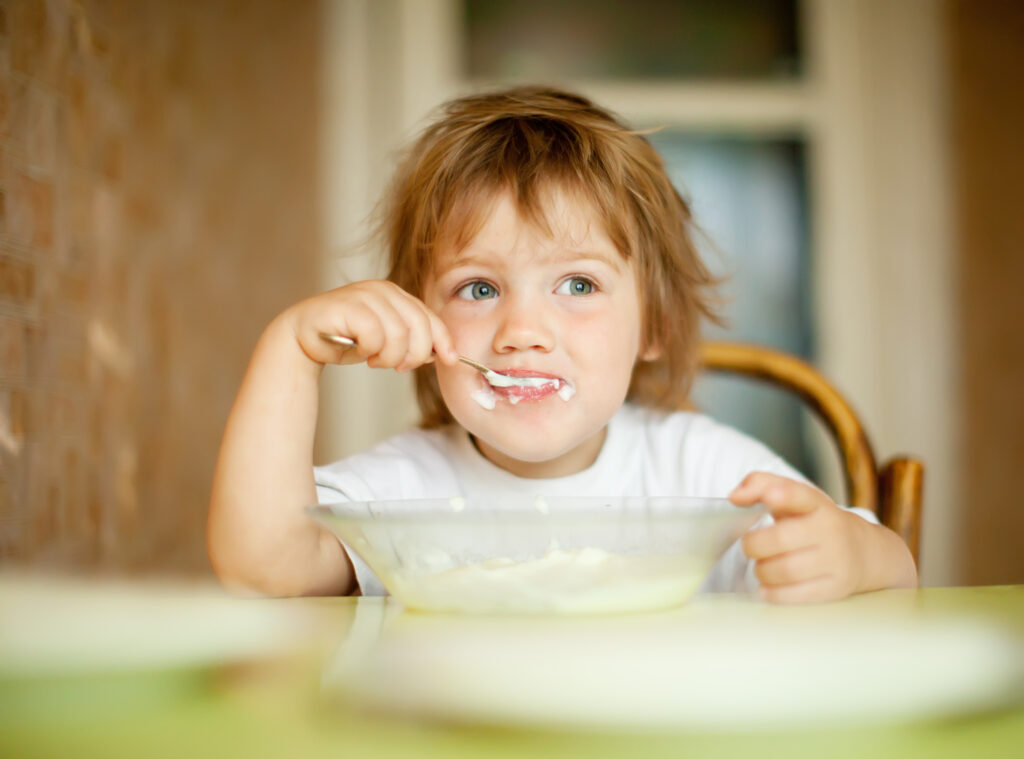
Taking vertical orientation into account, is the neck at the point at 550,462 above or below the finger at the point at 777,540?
below

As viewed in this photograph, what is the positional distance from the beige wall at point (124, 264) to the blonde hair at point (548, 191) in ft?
1.03

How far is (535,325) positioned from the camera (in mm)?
801

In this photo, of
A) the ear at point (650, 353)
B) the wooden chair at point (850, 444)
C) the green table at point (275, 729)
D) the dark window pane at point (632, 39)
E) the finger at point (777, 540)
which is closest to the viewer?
the green table at point (275, 729)

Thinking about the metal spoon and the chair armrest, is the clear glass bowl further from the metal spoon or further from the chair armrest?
the chair armrest

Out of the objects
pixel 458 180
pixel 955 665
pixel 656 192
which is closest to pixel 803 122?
pixel 656 192

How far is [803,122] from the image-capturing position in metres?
2.32

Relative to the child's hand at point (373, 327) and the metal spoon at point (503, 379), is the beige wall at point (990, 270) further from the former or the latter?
the child's hand at point (373, 327)

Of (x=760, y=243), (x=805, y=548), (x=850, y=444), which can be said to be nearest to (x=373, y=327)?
(x=805, y=548)

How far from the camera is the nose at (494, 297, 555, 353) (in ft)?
2.59

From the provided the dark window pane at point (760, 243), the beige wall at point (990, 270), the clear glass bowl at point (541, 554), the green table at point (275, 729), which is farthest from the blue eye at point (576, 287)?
the beige wall at point (990, 270)

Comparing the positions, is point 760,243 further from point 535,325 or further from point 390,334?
point 390,334

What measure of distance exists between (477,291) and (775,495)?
40 cm

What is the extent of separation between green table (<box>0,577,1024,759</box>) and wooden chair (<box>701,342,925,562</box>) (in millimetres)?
625

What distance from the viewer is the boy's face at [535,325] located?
Result: 806 mm
